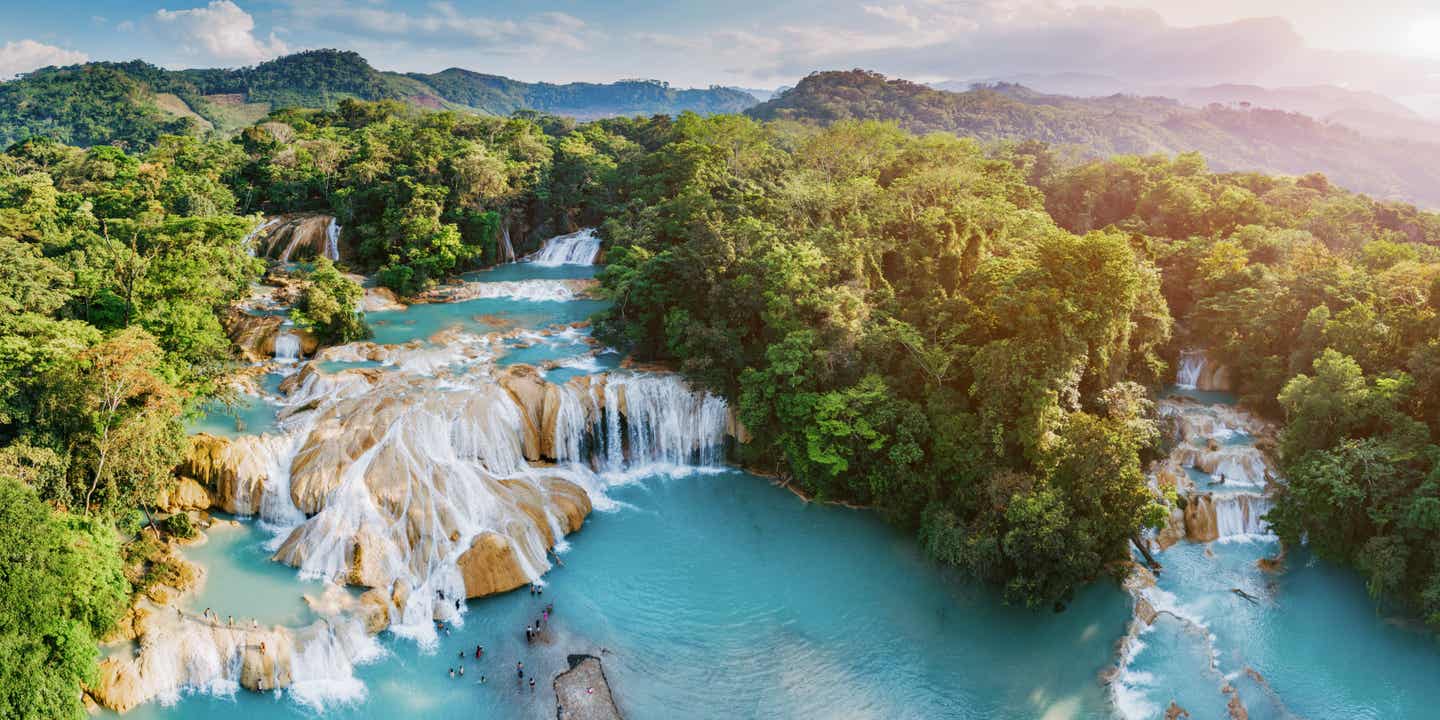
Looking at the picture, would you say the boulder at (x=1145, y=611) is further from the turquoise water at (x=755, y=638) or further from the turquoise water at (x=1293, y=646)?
the turquoise water at (x=755, y=638)

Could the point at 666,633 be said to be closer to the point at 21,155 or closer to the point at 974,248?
the point at 974,248

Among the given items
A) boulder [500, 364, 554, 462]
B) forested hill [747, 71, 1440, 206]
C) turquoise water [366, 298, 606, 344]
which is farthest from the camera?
forested hill [747, 71, 1440, 206]

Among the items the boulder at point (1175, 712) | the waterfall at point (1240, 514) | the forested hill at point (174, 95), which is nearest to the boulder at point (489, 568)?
the boulder at point (1175, 712)

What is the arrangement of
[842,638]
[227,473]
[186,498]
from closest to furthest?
[842,638], [186,498], [227,473]

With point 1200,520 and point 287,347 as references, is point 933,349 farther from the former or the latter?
point 287,347

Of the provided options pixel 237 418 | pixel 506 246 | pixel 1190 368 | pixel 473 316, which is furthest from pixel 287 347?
pixel 1190 368

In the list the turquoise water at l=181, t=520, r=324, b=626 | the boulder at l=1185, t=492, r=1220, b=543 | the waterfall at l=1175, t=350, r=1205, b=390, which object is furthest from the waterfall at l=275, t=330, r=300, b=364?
the waterfall at l=1175, t=350, r=1205, b=390

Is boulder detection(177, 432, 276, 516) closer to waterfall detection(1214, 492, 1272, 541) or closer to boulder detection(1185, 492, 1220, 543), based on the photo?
boulder detection(1185, 492, 1220, 543)
